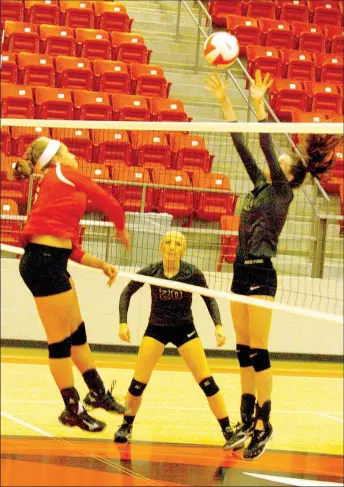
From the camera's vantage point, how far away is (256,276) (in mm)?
7562

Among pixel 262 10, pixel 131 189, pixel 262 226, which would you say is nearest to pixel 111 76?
pixel 131 189

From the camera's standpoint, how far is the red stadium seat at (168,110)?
14.0 m

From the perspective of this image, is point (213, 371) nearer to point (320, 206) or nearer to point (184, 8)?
point (320, 206)

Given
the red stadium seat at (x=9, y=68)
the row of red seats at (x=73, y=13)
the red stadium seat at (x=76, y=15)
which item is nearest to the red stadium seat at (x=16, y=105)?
the red stadium seat at (x=9, y=68)

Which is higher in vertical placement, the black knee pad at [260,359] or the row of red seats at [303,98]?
the row of red seats at [303,98]

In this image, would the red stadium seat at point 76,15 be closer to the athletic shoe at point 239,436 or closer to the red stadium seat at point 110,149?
the red stadium seat at point 110,149

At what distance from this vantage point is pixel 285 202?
7.41 m

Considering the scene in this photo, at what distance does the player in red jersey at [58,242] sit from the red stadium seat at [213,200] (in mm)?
5922

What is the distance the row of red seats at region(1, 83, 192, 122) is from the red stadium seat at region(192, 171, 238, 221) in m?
1.42

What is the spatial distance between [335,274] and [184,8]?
20.4ft

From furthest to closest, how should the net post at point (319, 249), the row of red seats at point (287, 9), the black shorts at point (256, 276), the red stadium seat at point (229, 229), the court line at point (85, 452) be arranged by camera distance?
the row of red seats at point (287, 9) → the red stadium seat at point (229, 229) → the net post at point (319, 249) → the black shorts at point (256, 276) → the court line at point (85, 452)

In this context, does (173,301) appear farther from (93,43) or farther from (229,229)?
(93,43)

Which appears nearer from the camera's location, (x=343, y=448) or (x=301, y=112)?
(x=343, y=448)

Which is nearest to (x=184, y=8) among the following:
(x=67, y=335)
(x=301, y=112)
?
(x=301, y=112)
